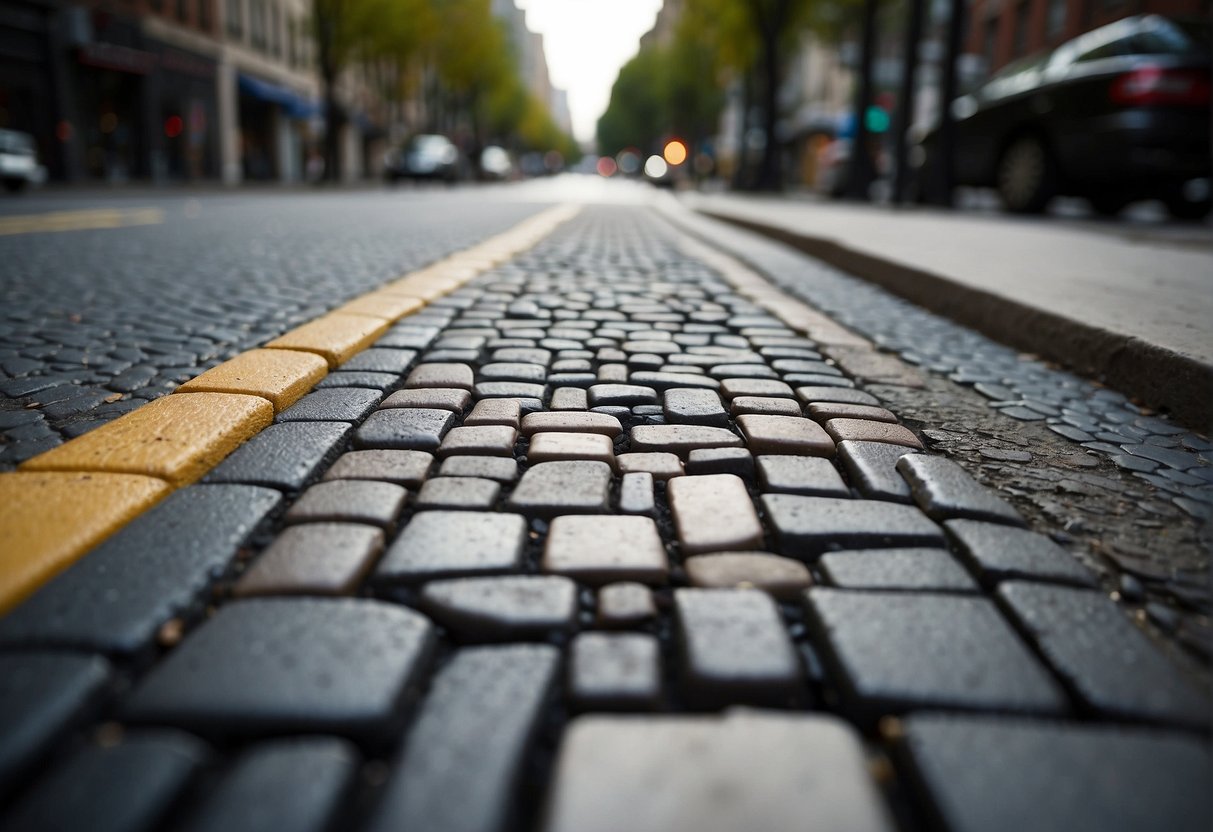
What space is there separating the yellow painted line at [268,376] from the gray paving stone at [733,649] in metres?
1.39

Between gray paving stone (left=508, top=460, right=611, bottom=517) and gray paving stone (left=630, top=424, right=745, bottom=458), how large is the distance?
0.20 meters

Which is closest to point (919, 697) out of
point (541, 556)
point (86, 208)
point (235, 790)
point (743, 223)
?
point (541, 556)

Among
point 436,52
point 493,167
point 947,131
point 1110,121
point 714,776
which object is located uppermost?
point 436,52

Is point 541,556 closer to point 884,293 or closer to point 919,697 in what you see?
point 919,697

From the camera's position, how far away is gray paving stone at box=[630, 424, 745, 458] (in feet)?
6.78

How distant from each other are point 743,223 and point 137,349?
8.50 meters

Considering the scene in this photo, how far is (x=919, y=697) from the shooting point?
42.4 inches

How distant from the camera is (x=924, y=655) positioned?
3.81ft

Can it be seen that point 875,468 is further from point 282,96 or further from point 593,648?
point 282,96

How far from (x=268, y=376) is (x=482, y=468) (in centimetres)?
88

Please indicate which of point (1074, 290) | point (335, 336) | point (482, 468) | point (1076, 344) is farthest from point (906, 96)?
point (482, 468)

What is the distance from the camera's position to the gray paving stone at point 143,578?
1151mm

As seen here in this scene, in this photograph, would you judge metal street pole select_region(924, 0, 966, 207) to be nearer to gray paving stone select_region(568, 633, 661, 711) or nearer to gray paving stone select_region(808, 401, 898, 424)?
gray paving stone select_region(808, 401, 898, 424)

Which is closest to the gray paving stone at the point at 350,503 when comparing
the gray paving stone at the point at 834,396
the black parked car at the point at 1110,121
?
the gray paving stone at the point at 834,396
